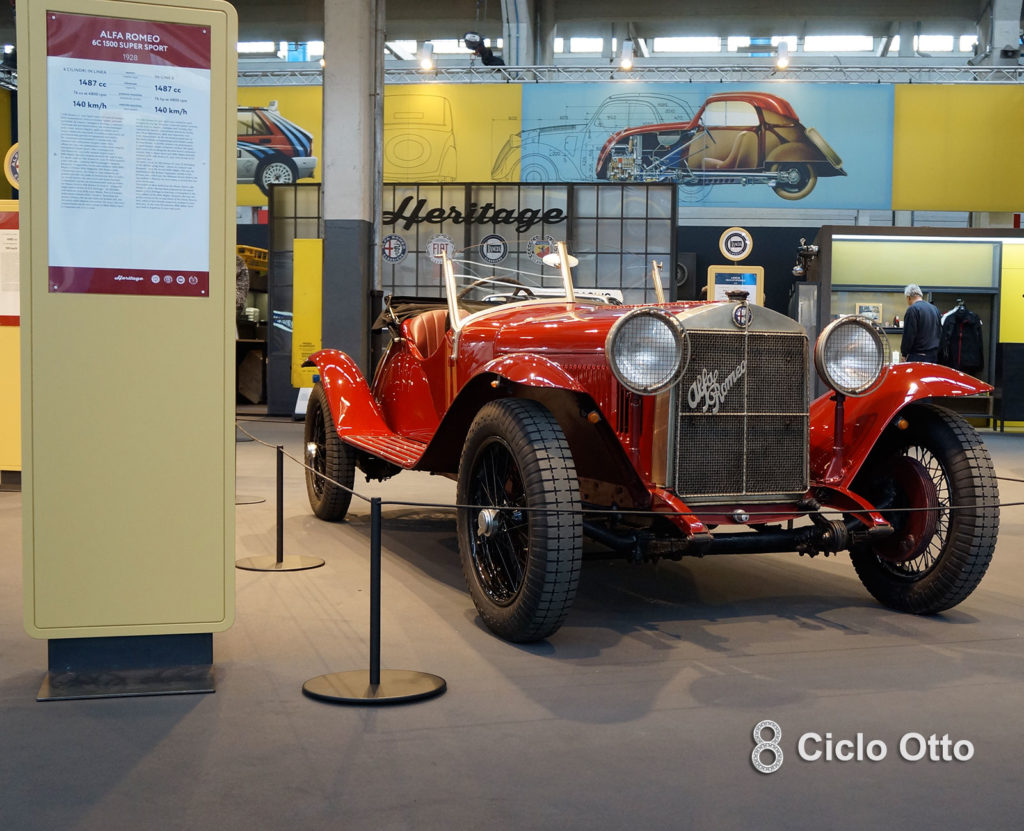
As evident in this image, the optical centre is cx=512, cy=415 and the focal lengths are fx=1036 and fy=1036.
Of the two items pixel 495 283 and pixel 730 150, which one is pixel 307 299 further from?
pixel 495 283

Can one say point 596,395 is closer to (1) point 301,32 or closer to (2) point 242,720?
(2) point 242,720

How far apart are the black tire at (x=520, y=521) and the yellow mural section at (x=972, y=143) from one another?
42.4 feet

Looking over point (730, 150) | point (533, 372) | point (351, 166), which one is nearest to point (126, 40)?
point (533, 372)

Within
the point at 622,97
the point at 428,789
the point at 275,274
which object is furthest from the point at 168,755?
the point at 622,97

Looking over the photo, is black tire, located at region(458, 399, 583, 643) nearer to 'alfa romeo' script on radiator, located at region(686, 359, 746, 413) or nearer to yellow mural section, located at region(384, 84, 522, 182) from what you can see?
'alfa romeo' script on radiator, located at region(686, 359, 746, 413)

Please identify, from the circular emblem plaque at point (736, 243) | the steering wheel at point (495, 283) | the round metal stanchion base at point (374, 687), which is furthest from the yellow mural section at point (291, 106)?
the round metal stanchion base at point (374, 687)

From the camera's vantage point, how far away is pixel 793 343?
374cm

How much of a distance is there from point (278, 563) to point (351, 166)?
8044mm

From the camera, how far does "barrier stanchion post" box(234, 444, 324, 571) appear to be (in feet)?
14.3

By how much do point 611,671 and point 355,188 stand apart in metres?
9.51

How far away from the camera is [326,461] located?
5.71m

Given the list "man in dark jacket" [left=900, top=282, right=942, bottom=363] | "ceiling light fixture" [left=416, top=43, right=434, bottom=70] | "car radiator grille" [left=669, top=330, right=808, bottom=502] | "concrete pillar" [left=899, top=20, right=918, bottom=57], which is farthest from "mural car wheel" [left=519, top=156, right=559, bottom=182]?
"car radiator grille" [left=669, top=330, right=808, bottom=502]

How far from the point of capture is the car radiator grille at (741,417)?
3576 millimetres

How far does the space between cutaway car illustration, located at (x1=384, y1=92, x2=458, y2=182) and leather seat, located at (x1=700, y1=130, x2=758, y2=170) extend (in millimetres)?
4066
